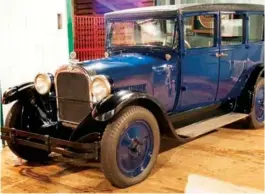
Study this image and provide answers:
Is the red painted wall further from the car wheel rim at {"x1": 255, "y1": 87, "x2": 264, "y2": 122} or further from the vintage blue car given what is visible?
the car wheel rim at {"x1": 255, "y1": 87, "x2": 264, "y2": 122}

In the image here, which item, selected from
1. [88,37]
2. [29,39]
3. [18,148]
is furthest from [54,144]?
[88,37]

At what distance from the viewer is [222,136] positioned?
405cm

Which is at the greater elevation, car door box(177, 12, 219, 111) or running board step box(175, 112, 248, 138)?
car door box(177, 12, 219, 111)

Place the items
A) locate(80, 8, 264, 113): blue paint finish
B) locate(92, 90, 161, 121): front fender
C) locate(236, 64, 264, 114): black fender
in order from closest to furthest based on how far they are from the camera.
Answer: locate(92, 90, 161, 121): front fender, locate(80, 8, 264, 113): blue paint finish, locate(236, 64, 264, 114): black fender

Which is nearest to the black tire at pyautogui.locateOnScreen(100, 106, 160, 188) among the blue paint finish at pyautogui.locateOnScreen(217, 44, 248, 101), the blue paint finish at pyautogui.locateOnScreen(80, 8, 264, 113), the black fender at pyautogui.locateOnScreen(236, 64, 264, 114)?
the blue paint finish at pyautogui.locateOnScreen(80, 8, 264, 113)

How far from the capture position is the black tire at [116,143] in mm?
2623

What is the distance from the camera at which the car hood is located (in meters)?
3.02

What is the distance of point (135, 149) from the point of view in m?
2.87

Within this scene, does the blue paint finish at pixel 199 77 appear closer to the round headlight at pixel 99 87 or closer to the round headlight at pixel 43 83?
the round headlight at pixel 99 87

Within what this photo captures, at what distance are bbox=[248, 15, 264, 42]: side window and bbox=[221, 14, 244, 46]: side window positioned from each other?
0.65 ft

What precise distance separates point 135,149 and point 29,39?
1.94 metres

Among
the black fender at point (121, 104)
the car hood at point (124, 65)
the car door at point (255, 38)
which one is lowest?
the black fender at point (121, 104)

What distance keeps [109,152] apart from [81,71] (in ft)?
2.35

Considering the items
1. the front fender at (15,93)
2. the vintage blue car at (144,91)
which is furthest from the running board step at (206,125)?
the front fender at (15,93)
